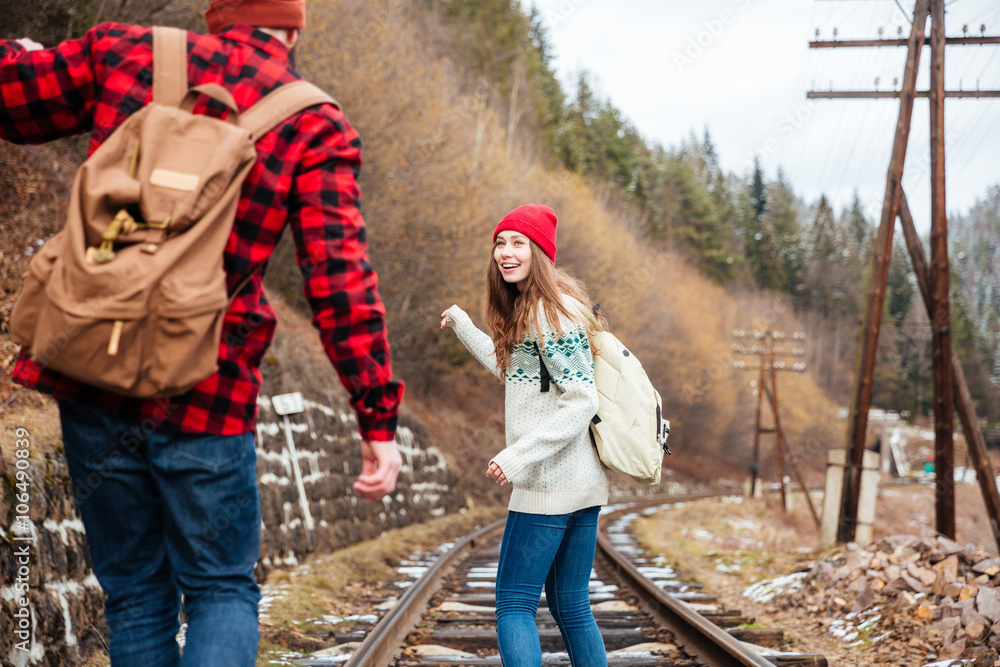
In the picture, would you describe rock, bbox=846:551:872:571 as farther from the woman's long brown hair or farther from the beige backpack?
the woman's long brown hair

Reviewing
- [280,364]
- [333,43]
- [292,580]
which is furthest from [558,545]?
[333,43]

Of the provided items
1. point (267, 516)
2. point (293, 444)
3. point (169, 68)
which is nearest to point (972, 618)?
point (169, 68)

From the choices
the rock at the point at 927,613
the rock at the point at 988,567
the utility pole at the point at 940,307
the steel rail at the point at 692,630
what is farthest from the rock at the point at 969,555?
the utility pole at the point at 940,307

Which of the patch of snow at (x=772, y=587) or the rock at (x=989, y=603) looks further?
the patch of snow at (x=772, y=587)

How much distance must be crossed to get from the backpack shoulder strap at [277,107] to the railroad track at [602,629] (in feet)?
9.91

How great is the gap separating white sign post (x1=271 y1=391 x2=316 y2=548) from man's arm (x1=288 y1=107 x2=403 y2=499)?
7.09m

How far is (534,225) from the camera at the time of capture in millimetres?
3025

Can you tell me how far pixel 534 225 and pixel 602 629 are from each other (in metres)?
3.48

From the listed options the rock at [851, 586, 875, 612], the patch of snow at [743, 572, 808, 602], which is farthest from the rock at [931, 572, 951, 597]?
the patch of snow at [743, 572, 808, 602]

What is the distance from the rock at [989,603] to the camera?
479 cm

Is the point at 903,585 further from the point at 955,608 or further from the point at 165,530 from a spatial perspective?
the point at 165,530

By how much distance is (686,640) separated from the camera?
203 inches

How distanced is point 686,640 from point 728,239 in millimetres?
73612

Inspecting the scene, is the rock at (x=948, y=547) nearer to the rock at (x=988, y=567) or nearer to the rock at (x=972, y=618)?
the rock at (x=988, y=567)
